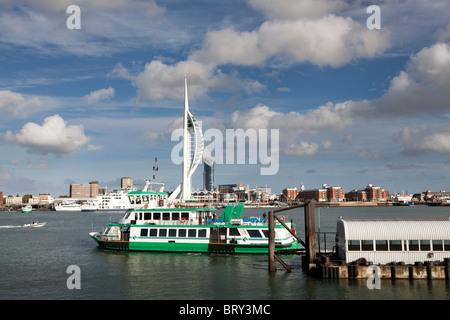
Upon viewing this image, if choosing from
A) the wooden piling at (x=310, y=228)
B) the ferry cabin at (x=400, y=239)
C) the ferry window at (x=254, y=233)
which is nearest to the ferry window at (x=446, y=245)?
the ferry cabin at (x=400, y=239)

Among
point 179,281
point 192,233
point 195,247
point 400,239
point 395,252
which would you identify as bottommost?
point 179,281

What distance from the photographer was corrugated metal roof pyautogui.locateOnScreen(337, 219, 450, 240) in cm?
2723

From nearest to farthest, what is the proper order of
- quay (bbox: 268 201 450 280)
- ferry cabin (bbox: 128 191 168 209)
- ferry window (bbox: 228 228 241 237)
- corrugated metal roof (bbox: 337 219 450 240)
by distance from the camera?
quay (bbox: 268 201 450 280), corrugated metal roof (bbox: 337 219 450 240), ferry window (bbox: 228 228 241 237), ferry cabin (bbox: 128 191 168 209)

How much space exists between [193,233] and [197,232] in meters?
0.46

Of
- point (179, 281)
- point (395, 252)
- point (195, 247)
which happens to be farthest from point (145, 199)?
point (395, 252)

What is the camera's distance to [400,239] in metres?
27.5

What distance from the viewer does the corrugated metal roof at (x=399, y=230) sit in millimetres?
27234

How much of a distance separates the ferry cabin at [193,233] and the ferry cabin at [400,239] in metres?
11.6

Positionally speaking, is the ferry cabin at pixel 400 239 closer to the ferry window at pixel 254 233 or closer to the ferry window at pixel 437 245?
the ferry window at pixel 437 245

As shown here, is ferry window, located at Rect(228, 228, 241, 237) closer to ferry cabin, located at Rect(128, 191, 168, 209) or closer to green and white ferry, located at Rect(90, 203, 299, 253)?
green and white ferry, located at Rect(90, 203, 299, 253)

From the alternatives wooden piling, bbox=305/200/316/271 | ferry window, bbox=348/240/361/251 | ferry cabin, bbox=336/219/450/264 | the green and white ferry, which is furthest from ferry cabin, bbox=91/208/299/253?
ferry cabin, bbox=336/219/450/264

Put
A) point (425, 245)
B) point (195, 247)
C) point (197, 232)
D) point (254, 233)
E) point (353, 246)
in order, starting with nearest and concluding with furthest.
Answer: point (425, 245) < point (353, 246) < point (254, 233) < point (195, 247) < point (197, 232)

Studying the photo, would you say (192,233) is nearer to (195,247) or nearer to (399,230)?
(195,247)
